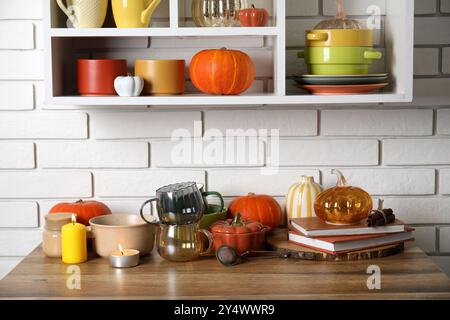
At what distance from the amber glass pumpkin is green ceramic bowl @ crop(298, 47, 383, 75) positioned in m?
0.32

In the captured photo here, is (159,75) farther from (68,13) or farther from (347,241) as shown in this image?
(347,241)

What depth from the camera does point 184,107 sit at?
7.34ft

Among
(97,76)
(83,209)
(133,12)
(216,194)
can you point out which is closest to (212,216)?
(216,194)

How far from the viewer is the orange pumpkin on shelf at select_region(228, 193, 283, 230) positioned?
2.14m

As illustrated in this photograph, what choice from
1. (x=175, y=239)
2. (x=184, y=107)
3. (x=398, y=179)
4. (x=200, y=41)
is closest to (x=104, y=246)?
(x=175, y=239)

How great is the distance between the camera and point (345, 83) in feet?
6.46

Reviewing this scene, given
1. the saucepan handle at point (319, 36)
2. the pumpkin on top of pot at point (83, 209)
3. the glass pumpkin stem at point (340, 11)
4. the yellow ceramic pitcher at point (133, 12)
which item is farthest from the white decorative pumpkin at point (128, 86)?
the glass pumpkin stem at point (340, 11)

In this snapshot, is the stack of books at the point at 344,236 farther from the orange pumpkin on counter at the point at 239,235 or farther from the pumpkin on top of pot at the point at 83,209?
the pumpkin on top of pot at the point at 83,209

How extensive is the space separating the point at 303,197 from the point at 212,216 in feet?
0.90

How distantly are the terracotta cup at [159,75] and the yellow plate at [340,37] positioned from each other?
38 centimetres

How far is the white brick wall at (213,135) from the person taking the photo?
2.21 m

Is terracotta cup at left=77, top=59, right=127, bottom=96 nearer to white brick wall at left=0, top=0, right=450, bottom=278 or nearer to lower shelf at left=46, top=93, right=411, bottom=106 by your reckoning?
lower shelf at left=46, top=93, right=411, bottom=106
